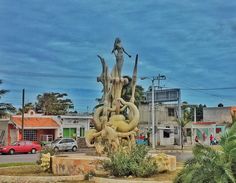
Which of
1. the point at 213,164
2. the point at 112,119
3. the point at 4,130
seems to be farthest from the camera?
the point at 4,130

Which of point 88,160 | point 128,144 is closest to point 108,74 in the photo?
point 128,144

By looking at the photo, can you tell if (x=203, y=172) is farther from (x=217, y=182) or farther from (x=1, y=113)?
(x=1, y=113)

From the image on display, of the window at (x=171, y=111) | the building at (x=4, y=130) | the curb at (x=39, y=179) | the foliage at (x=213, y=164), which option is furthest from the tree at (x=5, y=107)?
the foliage at (x=213, y=164)

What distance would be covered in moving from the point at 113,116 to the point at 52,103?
76.5 m

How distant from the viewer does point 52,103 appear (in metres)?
95.9

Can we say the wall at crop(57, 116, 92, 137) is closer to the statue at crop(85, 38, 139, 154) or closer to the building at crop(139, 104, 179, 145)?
the building at crop(139, 104, 179, 145)

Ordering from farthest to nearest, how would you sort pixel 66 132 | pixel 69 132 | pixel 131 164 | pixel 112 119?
pixel 69 132 → pixel 66 132 → pixel 112 119 → pixel 131 164

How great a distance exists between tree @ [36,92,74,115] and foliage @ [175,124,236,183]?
80.9 meters

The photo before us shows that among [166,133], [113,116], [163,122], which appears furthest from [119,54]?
[163,122]

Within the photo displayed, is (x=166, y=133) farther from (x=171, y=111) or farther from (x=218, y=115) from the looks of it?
(x=218, y=115)

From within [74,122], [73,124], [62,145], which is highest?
[74,122]

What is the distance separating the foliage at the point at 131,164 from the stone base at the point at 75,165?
0.82 meters

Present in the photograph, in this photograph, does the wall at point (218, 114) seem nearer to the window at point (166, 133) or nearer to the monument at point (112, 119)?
the window at point (166, 133)

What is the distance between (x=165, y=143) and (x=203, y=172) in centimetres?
5373
